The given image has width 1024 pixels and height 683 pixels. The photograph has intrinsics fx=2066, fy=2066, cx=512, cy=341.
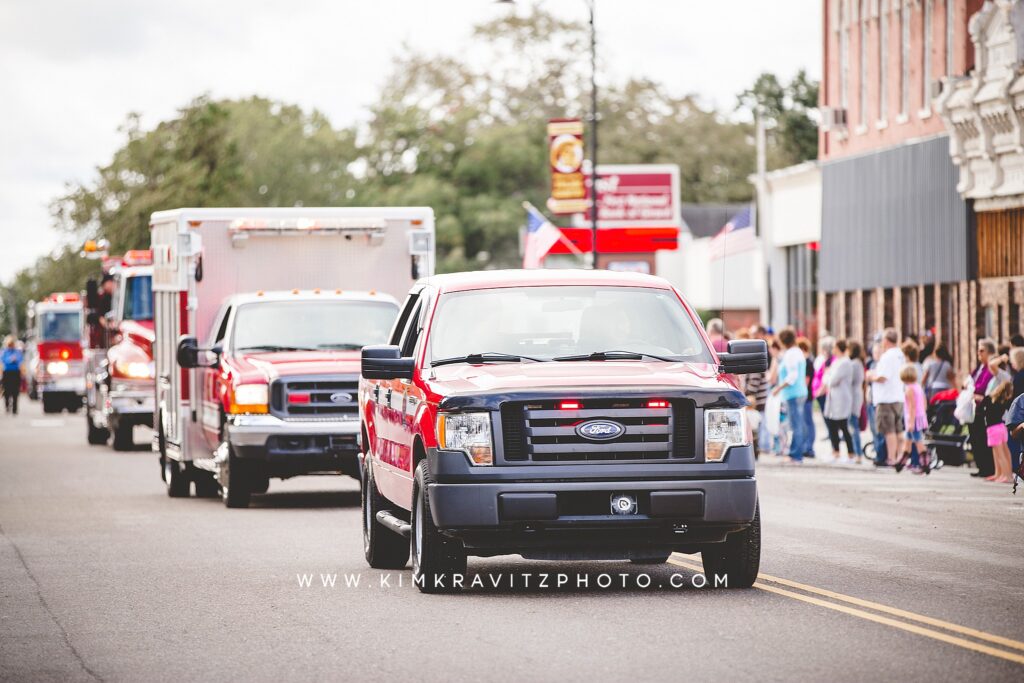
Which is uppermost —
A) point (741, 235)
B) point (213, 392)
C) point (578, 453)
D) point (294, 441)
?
point (741, 235)

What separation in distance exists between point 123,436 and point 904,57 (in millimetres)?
17474

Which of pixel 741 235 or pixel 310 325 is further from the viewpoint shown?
pixel 741 235

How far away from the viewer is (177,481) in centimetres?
2223

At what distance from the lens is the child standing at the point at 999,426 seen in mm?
21453

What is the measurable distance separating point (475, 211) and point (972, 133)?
47099 mm

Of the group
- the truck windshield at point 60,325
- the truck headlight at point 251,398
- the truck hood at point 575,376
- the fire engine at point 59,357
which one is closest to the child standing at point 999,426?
the truck headlight at point 251,398

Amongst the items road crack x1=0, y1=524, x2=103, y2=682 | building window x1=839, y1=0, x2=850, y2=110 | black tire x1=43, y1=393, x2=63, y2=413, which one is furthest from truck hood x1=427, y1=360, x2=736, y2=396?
black tire x1=43, y1=393, x2=63, y2=413

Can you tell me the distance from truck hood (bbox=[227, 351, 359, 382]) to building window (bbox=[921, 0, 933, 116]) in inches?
840

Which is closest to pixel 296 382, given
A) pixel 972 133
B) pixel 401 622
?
pixel 401 622

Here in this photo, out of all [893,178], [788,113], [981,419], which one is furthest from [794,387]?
[788,113]

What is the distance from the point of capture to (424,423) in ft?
39.8

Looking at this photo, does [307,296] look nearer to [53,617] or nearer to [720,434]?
[53,617]

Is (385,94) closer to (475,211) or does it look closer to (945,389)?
(475,211)

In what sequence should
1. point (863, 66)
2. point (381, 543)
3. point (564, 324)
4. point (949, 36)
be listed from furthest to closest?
point (863, 66), point (949, 36), point (381, 543), point (564, 324)
